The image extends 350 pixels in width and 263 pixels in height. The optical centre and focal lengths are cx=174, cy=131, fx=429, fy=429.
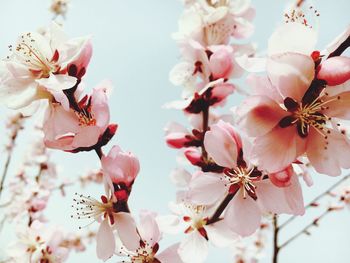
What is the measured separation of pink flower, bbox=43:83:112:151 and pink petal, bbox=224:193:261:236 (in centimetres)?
41

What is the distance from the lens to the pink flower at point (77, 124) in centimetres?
111

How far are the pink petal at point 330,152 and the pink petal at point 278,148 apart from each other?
Result: 0.03 metres

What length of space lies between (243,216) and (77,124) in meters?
0.50

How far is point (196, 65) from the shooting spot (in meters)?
1.81

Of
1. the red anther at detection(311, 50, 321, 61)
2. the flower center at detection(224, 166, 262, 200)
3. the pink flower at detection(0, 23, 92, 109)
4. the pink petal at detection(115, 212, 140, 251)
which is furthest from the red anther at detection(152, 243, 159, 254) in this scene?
the red anther at detection(311, 50, 321, 61)

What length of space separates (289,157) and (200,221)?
0.62m

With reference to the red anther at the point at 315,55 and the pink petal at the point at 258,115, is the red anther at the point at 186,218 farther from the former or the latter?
the red anther at the point at 315,55

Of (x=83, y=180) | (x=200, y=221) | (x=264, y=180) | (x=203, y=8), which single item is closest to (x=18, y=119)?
(x=83, y=180)

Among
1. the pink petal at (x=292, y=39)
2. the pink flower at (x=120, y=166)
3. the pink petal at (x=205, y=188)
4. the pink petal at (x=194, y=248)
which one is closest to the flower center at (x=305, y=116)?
the pink petal at (x=292, y=39)

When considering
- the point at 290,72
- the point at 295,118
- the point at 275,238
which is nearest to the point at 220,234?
the point at 295,118

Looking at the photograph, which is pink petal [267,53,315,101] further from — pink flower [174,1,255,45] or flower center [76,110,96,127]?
pink flower [174,1,255,45]

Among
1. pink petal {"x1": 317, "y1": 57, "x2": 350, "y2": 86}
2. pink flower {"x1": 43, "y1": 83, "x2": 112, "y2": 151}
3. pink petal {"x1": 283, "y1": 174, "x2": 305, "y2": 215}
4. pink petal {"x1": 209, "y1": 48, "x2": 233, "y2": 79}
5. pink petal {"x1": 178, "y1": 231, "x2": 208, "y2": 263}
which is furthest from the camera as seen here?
pink petal {"x1": 209, "y1": 48, "x2": 233, "y2": 79}

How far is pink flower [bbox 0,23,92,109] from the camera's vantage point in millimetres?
1113

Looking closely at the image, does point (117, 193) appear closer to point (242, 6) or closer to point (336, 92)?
point (336, 92)
